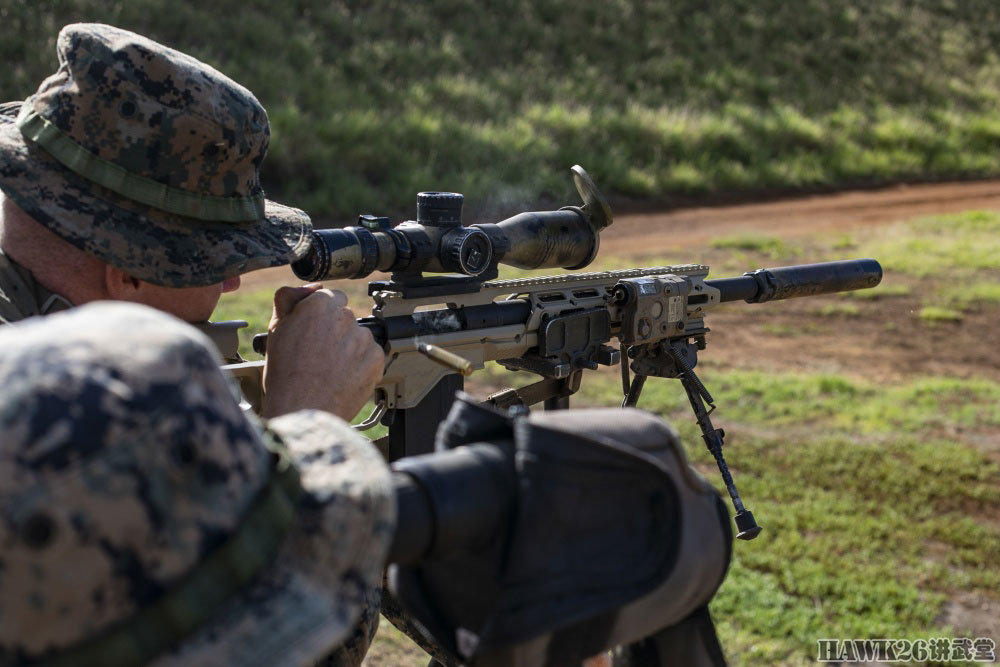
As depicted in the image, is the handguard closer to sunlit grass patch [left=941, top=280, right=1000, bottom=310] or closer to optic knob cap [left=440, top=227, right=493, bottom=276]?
optic knob cap [left=440, top=227, right=493, bottom=276]

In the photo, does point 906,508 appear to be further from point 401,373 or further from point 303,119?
point 303,119

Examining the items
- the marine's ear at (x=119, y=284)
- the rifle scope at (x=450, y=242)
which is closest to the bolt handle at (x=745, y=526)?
the rifle scope at (x=450, y=242)

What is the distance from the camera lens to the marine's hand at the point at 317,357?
8.20ft

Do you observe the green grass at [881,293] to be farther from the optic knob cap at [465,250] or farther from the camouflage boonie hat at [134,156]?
the camouflage boonie hat at [134,156]

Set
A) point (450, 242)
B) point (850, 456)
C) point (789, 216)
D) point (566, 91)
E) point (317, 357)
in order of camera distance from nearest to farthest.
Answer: point (317, 357)
point (450, 242)
point (850, 456)
point (789, 216)
point (566, 91)

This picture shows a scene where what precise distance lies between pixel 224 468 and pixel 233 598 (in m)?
0.13

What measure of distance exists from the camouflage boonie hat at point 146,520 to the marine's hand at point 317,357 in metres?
1.39

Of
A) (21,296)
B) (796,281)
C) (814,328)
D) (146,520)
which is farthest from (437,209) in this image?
(814,328)

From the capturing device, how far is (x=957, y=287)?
11.4 meters

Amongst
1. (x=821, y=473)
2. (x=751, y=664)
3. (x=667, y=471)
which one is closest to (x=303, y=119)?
(x=821, y=473)

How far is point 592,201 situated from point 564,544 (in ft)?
8.36

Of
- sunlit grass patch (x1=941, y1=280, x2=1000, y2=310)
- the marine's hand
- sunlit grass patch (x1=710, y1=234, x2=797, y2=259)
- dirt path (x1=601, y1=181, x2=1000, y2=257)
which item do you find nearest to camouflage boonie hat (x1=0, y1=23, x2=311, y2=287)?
the marine's hand

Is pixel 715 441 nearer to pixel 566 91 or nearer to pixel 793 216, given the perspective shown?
pixel 793 216

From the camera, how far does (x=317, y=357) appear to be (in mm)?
2570
